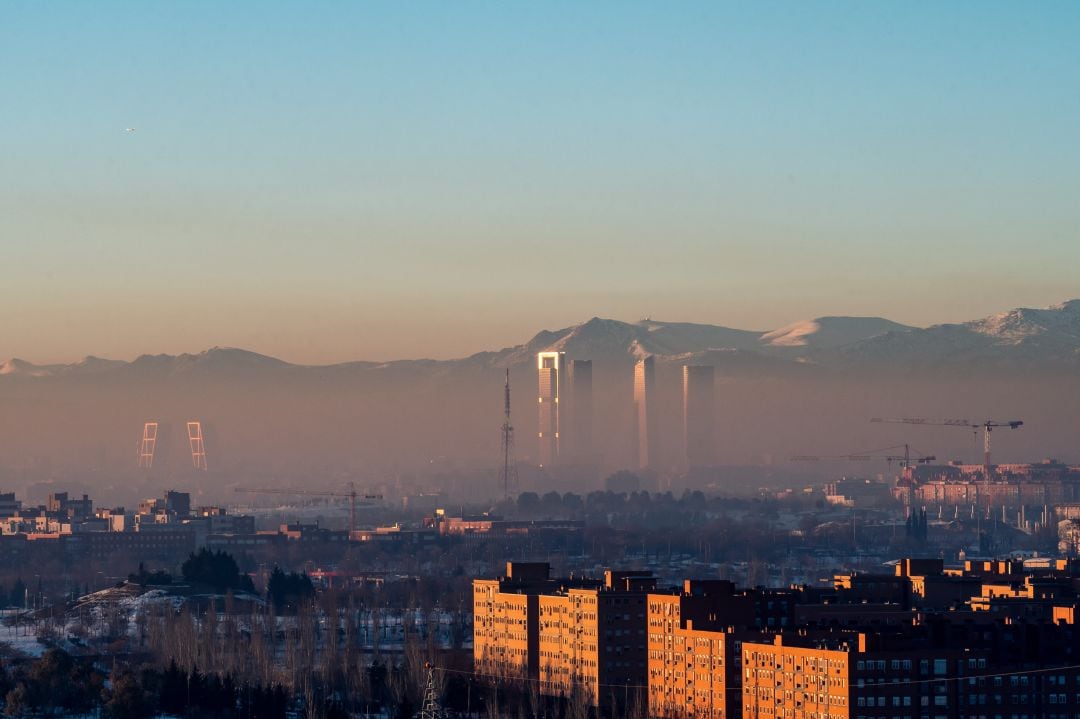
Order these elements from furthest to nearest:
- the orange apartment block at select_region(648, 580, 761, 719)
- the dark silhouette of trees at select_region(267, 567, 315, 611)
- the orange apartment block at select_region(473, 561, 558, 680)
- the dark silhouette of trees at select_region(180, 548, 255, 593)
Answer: the dark silhouette of trees at select_region(180, 548, 255, 593)
the dark silhouette of trees at select_region(267, 567, 315, 611)
the orange apartment block at select_region(473, 561, 558, 680)
the orange apartment block at select_region(648, 580, 761, 719)

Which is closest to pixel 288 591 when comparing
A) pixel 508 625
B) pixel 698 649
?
pixel 508 625

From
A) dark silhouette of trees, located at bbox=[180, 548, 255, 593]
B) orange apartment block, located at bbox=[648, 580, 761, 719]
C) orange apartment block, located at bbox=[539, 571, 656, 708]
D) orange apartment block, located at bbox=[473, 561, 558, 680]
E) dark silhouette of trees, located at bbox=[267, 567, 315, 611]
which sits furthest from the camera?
dark silhouette of trees, located at bbox=[180, 548, 255, 593]

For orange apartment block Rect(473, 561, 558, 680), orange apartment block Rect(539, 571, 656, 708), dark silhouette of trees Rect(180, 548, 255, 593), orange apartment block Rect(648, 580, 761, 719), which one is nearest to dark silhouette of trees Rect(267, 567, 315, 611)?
dark silhouette of trees Rect(180, 548, 255, 593)

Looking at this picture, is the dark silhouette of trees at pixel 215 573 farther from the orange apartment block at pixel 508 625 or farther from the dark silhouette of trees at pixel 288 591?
the orange apartment block at pixel 508 625

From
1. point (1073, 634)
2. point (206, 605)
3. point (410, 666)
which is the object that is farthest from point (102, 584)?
point (1073, 634)

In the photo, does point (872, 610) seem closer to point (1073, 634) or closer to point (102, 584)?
point (1073, 634)

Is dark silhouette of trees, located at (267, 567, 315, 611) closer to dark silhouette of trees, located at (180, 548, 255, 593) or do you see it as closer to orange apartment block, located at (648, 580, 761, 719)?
dark silhouette of trees, located at (180, 548, 255, 593)

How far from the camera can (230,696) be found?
329ft

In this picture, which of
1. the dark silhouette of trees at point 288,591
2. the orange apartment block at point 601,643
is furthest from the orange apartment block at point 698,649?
the dark silhouette of trees at point 288,591

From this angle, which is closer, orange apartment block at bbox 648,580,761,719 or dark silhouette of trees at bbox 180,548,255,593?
orange apartment block at bbox 648,580,761,719

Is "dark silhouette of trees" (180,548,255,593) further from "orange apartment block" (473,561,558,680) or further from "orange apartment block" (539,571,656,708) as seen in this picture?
"orange apartment block" (539,571,656,708)

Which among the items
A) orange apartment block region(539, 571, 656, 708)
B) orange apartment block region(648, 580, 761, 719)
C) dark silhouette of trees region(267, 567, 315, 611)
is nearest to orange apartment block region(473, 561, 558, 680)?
orange apartment block region(539, 571, 656, 708)

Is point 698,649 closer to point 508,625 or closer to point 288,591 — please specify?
point 508,625

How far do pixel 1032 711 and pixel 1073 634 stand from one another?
28.7 ft
